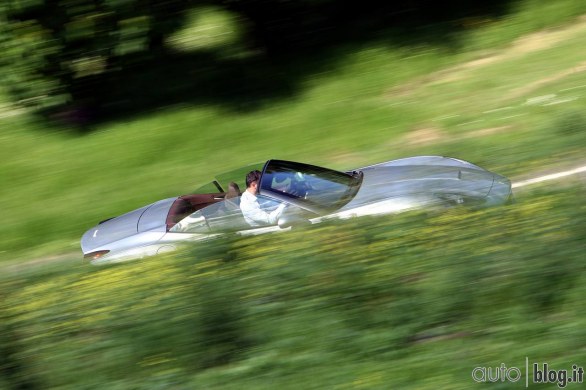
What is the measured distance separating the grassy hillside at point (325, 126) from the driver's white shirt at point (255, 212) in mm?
3398

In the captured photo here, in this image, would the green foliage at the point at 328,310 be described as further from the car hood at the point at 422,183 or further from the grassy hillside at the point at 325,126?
the grassy hillside at the point at 325,126

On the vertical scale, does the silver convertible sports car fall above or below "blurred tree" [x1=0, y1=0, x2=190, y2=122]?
below

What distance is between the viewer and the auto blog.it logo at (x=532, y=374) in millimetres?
4402

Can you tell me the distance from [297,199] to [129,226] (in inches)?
79.4

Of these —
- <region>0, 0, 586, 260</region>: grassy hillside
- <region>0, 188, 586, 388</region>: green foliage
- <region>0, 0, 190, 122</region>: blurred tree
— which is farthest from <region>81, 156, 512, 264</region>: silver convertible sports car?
<region>0, 0, 190, 122</region>: blurred tree

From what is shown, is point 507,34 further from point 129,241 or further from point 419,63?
point 129,241

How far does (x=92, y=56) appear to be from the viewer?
501 inches

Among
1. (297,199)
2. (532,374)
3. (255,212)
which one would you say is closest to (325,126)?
(297,199)

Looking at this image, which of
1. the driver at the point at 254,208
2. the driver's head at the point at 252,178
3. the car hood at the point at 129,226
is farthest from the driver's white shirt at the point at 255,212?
the car hood at the point at 129,226

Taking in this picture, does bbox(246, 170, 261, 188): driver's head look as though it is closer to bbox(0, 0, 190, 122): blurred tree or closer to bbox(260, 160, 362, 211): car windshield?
bbox(260, 160, 362, 211): car windshield

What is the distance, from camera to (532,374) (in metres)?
4.51

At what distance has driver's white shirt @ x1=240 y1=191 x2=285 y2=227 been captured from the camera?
22.9 ft

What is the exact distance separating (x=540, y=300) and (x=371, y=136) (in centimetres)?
710

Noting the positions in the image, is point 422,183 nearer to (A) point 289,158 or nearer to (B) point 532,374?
(B) point 532,374
